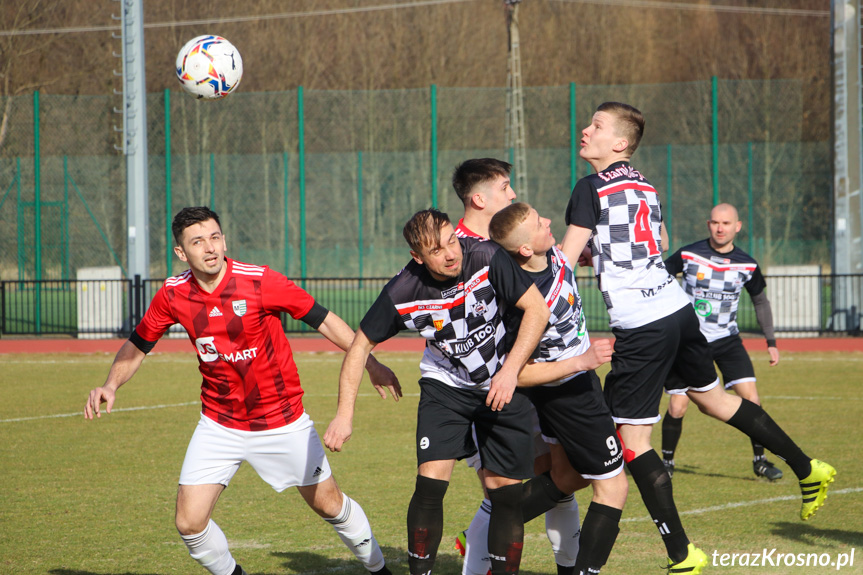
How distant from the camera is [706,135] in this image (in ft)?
76.3

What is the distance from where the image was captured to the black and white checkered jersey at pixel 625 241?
13.8 feet

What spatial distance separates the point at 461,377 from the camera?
4.05 meters

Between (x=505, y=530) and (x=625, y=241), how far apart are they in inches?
55.7

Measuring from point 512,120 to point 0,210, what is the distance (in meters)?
12.6

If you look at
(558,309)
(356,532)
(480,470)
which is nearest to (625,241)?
(558,309)

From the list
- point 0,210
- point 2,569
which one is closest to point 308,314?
point 2,569

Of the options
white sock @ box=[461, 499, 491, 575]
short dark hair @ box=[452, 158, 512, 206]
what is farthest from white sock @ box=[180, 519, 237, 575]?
short dark hair @ box=[452, 158, 512, 206]

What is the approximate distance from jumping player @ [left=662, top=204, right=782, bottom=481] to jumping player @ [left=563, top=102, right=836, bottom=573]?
264cm

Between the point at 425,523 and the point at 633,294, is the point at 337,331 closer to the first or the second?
the point at 425,523

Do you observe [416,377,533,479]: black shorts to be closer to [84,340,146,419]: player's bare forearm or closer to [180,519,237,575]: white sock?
[180,519,237,575]: white sock

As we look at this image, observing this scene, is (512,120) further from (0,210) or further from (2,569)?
(2,569)

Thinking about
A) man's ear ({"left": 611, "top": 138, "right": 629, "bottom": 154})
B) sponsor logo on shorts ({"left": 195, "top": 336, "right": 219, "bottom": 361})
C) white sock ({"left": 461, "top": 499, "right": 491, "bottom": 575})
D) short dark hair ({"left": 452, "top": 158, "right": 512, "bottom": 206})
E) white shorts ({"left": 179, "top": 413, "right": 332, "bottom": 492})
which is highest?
man's ear ({"left": 611, "top": 138, "right": 629, "bottom": 154})

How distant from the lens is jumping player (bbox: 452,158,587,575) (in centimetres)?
425

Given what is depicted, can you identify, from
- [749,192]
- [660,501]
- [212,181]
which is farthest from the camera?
[212,181]
